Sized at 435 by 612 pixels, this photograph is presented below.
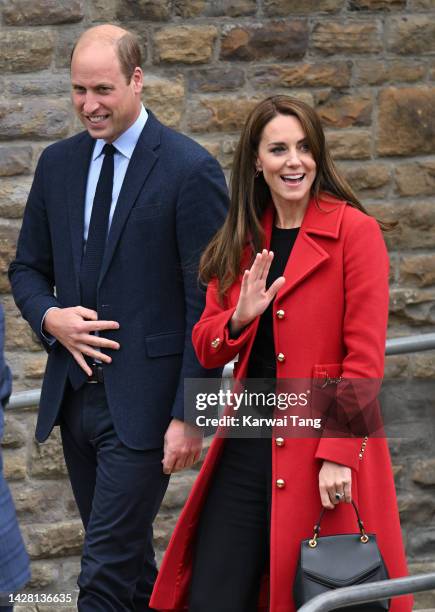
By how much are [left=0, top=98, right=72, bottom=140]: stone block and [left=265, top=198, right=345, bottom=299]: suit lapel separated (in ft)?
7.09

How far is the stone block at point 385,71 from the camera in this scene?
5.50 m

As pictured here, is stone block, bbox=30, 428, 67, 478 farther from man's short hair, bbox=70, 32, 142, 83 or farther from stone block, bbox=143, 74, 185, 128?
man's short hair, bbox=70, 32, 142, 83

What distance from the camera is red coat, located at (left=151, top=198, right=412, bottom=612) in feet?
10.4

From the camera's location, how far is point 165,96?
17.5 ft

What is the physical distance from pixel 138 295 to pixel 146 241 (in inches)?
6.0

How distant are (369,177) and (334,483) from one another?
8.55 feet

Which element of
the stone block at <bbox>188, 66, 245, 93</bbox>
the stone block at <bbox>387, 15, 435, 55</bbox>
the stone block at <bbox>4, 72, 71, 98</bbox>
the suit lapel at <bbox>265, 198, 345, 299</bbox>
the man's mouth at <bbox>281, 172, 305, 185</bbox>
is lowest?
the suit lapel at <bbox>265, 198, 345, 299</bbox>

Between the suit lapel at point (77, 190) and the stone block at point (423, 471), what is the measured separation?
7.89 feet

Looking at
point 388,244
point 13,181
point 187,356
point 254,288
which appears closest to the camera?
point 254,288

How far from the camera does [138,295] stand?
3688 millimetres

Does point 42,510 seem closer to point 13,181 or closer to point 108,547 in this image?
point 13,181

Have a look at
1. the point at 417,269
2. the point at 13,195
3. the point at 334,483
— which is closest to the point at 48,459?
the point at 13,195

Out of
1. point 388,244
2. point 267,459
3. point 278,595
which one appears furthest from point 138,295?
point 388,244

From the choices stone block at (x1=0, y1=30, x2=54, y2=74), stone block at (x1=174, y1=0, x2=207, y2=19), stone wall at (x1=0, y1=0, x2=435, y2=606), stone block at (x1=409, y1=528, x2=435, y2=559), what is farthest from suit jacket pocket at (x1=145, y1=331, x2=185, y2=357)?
stone block at (x1=409, y1=528, x2=435, y2=559)
